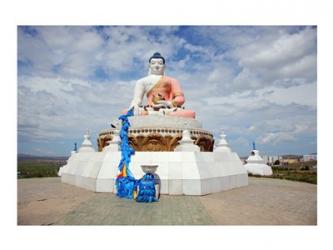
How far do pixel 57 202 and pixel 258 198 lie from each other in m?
6.38

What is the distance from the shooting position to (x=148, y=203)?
761 cm

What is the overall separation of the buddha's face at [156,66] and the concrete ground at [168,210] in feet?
29.3

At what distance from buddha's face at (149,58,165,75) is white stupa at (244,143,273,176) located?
9.16 metres

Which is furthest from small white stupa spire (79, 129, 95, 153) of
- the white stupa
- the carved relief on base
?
the white stupa

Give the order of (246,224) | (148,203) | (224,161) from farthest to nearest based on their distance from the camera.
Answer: (224,161) → (148,203) → (246,224)

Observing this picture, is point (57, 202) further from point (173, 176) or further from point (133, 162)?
point (173, 176)

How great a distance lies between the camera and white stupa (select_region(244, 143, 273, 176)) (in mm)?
19062

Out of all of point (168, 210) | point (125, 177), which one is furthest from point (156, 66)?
point (168, 210)

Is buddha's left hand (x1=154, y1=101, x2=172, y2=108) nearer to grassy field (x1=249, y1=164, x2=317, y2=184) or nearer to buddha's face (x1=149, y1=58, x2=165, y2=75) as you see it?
buddha's face (x1=149, y1=58, x2=165, y2=75)

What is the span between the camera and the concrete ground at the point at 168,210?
20.0ft

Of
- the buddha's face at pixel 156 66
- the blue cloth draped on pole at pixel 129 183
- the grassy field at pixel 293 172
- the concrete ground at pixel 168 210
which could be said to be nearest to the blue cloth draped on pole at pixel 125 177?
the blue cloth draped on pole at pixel 129 183

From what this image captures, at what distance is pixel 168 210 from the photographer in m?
6.84

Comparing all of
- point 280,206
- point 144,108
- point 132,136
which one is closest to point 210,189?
point 280,206
